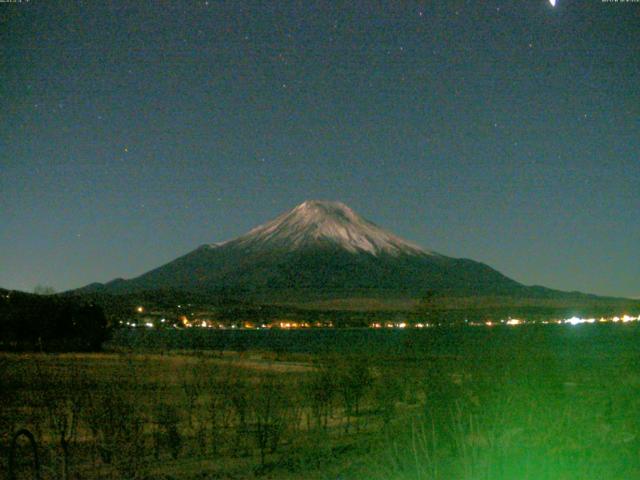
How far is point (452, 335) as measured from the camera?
56.7ft

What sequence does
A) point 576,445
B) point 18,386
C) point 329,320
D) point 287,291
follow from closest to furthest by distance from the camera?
point 576,445
point 18,386
point 329,320
point 287,291

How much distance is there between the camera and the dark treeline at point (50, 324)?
144 feet

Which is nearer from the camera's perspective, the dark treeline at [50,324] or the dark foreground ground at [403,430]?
the dark foreground ground at [403,430]

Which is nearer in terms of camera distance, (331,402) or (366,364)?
(331,402)

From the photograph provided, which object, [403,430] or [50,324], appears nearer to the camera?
[403,430]

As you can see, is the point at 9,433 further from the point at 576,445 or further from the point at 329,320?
the point at 329,320

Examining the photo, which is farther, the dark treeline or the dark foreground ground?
the dark treeline

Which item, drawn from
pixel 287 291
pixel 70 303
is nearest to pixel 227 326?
pixel 287 291

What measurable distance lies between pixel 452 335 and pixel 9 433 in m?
8.85

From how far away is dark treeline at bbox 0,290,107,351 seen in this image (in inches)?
1722

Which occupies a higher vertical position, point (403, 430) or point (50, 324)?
point (50, 324)

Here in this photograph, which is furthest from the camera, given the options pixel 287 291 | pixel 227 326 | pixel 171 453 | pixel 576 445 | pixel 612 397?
pixel 287 291

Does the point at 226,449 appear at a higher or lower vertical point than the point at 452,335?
lower

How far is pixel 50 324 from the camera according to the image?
151 feet
